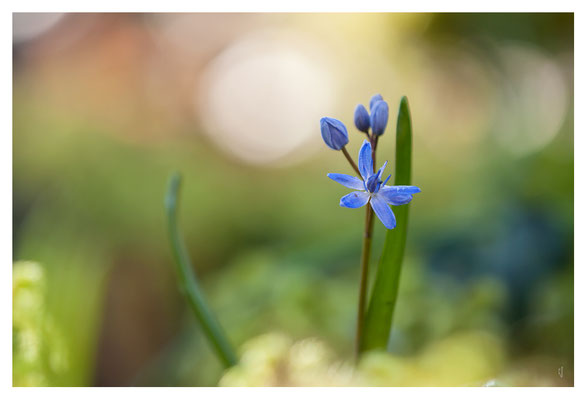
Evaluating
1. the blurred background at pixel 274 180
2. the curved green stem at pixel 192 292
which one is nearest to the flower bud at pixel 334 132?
the curved green stem at pixel 192 292

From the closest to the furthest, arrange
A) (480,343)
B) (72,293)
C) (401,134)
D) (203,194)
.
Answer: (401,134)
(480,343)
(72,293)
(203,194)

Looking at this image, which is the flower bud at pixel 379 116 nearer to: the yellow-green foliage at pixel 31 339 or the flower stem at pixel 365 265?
the flower stem at pixel 365 265

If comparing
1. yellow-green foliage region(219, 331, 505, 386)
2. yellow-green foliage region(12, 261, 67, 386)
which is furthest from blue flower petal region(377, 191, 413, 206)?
yellow-green foliage region(12, 261, 67, 386)

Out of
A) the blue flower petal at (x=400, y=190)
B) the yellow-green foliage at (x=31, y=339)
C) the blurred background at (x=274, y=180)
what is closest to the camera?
the blue flower petal at (x=400, y=190)

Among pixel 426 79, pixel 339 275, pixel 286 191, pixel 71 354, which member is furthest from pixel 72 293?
pixel 426 79

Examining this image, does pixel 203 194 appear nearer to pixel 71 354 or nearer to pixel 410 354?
pixel 71 354

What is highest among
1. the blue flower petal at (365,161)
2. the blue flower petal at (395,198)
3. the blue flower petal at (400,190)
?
the blue flower petal at (365,161)

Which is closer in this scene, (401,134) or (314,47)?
(401,134)
